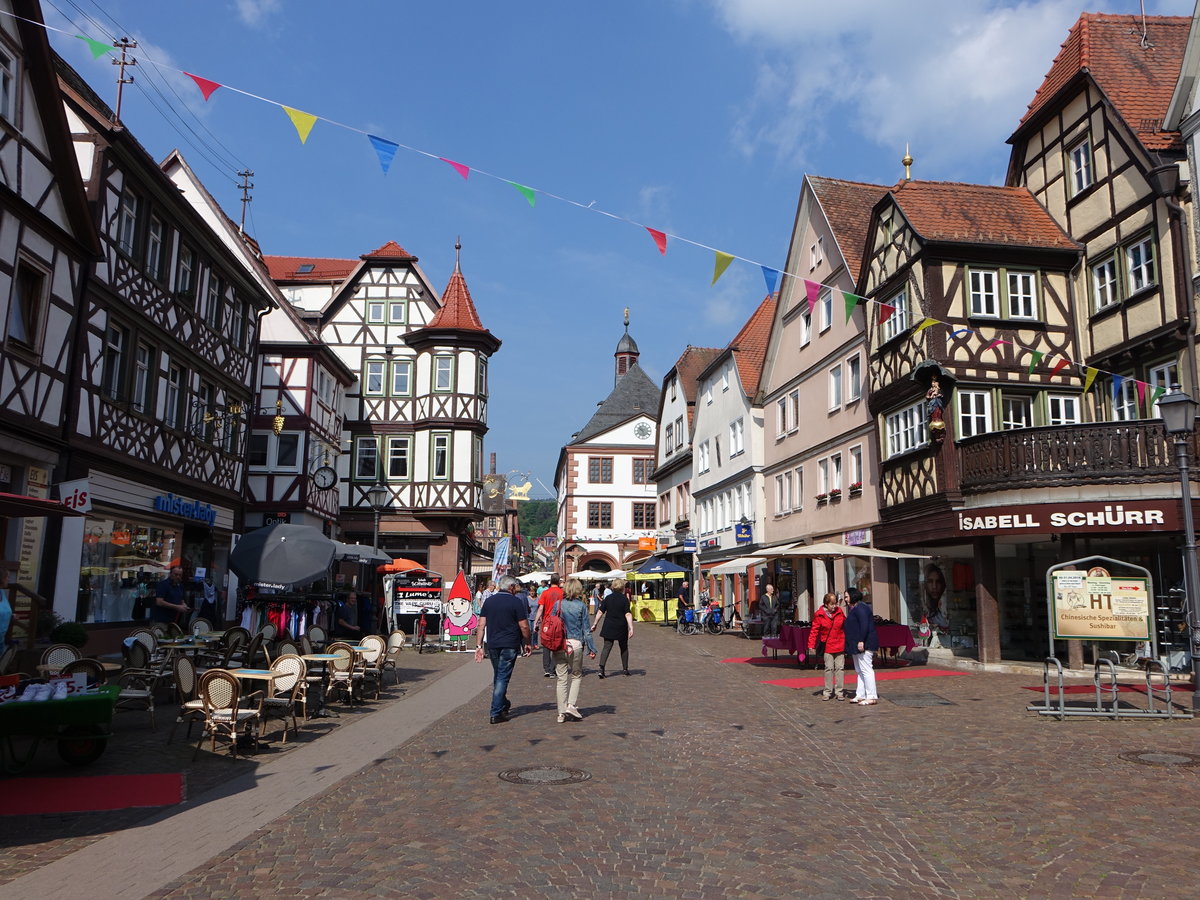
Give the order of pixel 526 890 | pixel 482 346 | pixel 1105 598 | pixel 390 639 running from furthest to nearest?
pixel 482 346
pixel 390 639
pixel 1105 598
pixel 526 890

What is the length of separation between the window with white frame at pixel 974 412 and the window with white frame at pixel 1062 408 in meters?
1.37

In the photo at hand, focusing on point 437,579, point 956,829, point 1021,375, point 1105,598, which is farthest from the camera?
point 437,579

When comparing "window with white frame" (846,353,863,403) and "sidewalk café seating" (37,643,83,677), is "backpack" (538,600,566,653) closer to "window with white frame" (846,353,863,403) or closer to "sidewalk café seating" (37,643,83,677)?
"sidewalk café seating" (37,643,83,677)

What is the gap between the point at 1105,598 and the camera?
1419 cm

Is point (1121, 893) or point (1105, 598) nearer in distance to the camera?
point (1121, 893)

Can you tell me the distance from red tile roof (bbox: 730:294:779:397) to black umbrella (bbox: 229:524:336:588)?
85.5 feet

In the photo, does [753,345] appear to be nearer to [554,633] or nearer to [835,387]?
[835,387]

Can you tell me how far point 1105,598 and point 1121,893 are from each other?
935 cm

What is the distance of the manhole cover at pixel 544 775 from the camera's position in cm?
885

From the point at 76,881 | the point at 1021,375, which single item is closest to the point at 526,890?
the point at 76,881

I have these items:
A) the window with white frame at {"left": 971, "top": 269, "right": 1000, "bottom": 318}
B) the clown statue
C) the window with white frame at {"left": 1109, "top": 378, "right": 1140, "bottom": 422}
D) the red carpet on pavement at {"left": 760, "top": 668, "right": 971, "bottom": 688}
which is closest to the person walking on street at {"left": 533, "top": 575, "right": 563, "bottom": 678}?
the red carpet on pavement at {"left": 760, "top": 668, "right": 971, "bottom": 688}

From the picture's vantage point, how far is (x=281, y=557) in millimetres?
15188

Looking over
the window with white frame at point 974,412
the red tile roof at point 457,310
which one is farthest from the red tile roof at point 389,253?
the window with white frame at point 974,412

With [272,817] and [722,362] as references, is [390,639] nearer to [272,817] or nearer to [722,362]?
[272,817]
